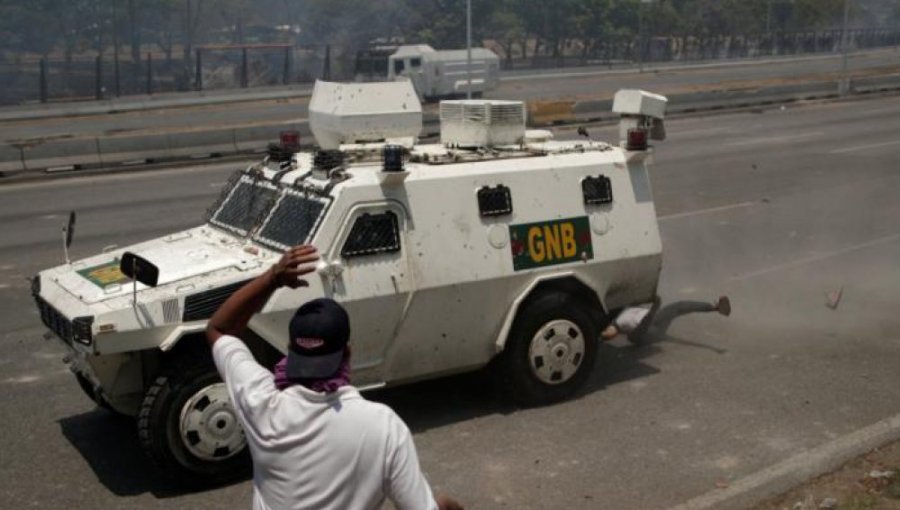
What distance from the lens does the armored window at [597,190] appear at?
8.77 m

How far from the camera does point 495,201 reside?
8305mm

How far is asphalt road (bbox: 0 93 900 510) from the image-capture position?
285 inches

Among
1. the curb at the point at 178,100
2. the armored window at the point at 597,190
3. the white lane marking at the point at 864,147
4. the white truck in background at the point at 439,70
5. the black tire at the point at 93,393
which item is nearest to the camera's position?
the black tire at the point at 93,393

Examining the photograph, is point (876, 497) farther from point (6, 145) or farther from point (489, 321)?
point (6, 145)

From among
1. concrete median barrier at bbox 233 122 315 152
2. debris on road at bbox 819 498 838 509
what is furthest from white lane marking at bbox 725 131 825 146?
debris on road at bbox 819 498 838 509

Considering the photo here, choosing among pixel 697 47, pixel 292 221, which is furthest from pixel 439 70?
pixel 697 47

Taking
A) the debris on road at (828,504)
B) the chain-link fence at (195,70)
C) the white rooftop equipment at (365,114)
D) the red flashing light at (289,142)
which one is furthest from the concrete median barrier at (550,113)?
the debris on road at (828,504)

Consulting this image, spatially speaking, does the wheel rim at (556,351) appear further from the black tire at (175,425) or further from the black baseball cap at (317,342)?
the black baseball cap at (317,342)

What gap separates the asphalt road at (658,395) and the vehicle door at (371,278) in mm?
773

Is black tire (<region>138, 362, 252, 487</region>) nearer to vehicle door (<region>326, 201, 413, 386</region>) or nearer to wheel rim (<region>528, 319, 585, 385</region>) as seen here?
vehicle door (<region>326, 201, 413, 386</region>)

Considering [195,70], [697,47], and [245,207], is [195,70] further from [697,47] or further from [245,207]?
[245,207]

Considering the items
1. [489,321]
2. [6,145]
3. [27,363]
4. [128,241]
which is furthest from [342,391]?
[6,145]

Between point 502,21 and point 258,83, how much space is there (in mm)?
25836

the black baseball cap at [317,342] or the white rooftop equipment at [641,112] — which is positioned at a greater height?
the white rooftop equipment at [641,112]
